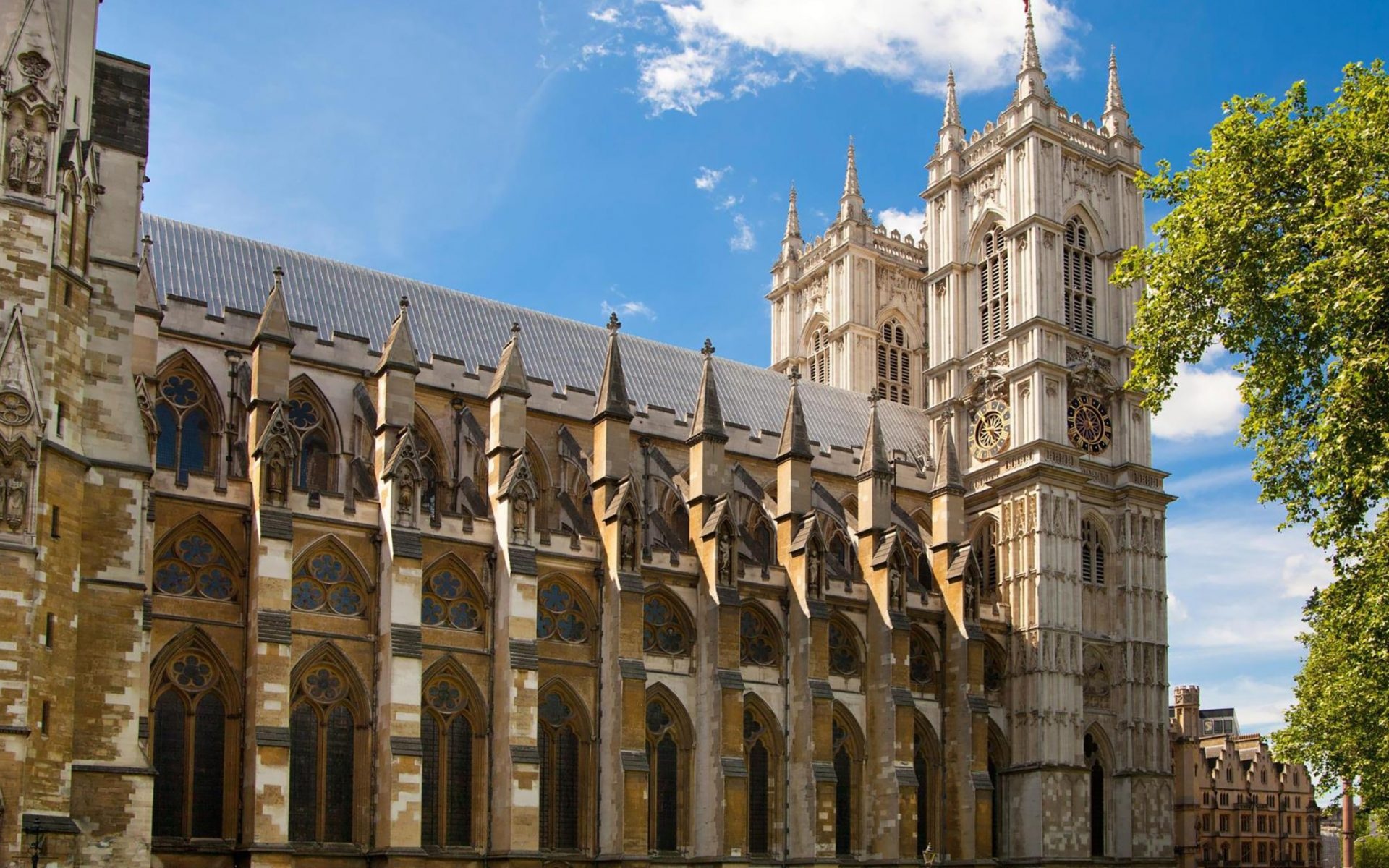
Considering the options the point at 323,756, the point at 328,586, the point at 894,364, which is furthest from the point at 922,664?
the point at 323,756

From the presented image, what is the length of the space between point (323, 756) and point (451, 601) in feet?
15.7

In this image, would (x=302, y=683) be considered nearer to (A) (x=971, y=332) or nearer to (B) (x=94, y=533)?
(B) (x=94, y=533)

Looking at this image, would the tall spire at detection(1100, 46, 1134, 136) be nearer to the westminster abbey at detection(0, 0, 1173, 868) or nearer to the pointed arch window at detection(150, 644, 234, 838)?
the westminster abbey at detection(0, 0, 1173, 868)

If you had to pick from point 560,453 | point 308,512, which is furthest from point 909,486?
point 308,512

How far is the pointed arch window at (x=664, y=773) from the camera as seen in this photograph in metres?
39.6

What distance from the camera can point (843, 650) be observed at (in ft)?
145

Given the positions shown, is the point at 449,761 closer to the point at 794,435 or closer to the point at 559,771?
the point at 559,771

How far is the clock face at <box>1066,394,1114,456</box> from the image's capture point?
50.2m

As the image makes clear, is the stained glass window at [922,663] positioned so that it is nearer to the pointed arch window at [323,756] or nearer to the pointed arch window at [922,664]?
the pointed arch window at [922,664]

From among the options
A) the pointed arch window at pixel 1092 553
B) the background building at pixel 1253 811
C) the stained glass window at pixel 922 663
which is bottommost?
the background building at pixel 1253 811

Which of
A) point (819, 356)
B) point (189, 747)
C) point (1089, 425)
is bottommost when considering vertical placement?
point (189, 747)

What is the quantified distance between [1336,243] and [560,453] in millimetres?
22573

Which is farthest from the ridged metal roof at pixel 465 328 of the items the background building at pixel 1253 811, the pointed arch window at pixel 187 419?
the background building at pixel 1253 811

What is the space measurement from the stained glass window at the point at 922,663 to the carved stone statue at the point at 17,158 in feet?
94.4
